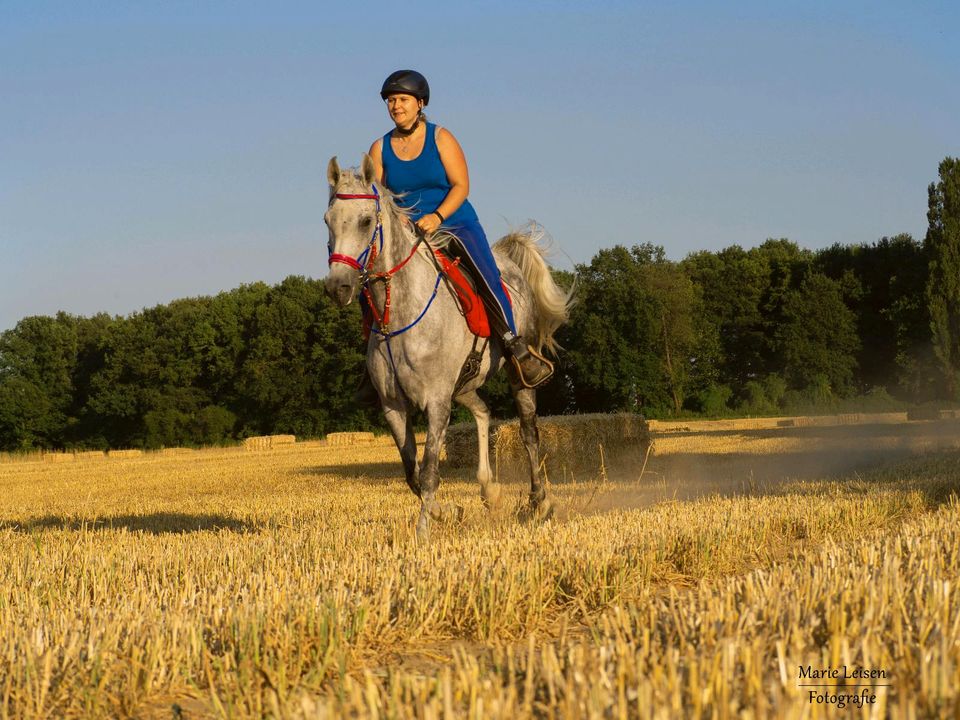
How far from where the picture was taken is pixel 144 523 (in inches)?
436

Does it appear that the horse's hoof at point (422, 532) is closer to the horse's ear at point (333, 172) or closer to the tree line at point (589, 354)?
the horse's ear at point (333, 172)

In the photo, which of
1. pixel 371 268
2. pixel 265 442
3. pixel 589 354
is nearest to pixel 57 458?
pixel 265 442

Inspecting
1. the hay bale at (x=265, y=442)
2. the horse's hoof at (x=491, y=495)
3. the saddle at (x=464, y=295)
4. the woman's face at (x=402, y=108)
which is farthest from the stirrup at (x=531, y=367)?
the hay bale at (x=265, y=442)

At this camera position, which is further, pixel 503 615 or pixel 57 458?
pixel 57 458

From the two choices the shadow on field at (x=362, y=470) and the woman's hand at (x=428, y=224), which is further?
the shadow on field at (x=362, y=470)

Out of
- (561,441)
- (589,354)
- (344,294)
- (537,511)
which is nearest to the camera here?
(344,294)

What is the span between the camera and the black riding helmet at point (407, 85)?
7855 millimetres

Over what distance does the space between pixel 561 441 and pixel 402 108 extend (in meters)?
14.0

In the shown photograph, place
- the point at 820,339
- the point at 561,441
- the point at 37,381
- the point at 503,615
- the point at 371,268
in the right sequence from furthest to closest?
the point at 37,381, the point at 820,339, the point at 561,441, the point at 371,268, the point at 503,615

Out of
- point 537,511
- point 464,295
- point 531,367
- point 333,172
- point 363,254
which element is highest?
point 333,172

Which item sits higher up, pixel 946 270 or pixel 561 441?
pixel 946 270

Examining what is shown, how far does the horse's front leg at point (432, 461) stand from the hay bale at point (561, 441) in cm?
1182

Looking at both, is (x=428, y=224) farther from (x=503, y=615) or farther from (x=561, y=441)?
(x=561, y=441)

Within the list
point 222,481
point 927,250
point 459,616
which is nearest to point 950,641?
point 459,616
